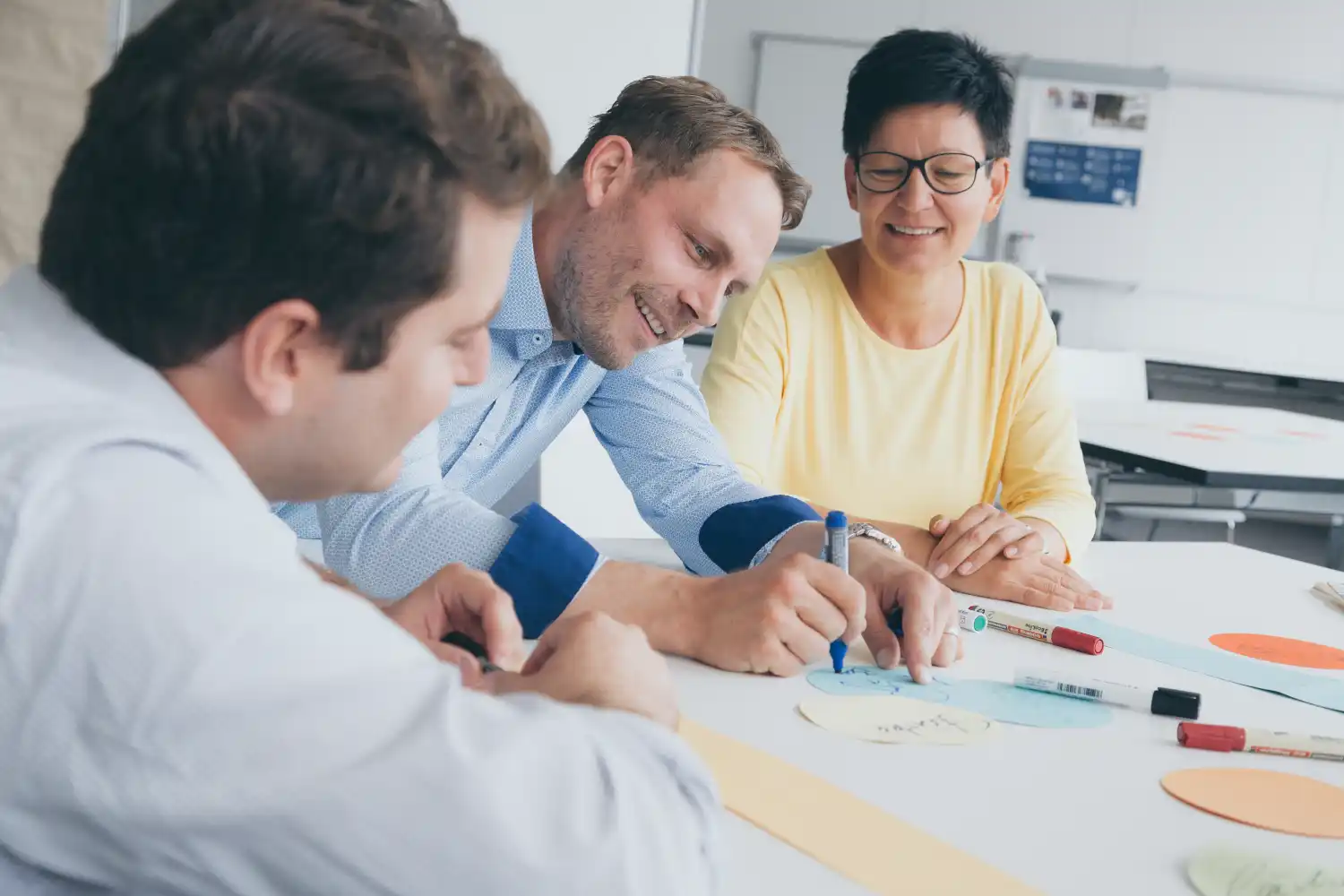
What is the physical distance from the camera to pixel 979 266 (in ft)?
7.84

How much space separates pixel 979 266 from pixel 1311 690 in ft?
3.97

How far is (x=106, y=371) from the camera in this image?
634mm

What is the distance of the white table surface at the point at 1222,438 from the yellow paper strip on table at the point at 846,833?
2.26 m

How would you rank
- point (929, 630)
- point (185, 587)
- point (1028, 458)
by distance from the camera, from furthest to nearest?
point (1028, 458) → point (929, 630) → point (185, 587)

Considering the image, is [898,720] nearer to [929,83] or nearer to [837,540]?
[837,540]

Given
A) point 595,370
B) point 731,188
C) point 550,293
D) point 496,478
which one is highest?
point 731,188

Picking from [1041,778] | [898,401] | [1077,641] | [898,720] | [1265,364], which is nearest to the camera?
[1041,778]

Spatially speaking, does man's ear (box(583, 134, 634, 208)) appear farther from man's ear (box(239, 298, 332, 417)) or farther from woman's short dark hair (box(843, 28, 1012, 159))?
man's ear (box(239, 298, 332, 417))

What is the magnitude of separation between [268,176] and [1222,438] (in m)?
3.35

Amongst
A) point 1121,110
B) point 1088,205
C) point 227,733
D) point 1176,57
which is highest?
point 1176,57

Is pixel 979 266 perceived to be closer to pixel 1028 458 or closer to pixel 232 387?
pixel 1028 458

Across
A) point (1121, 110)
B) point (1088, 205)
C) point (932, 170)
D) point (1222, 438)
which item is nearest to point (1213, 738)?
point (932, 170)

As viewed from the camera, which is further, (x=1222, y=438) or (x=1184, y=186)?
(x=1184, y=186)

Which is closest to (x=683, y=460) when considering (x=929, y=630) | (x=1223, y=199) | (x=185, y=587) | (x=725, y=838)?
(x=929, y=630)
